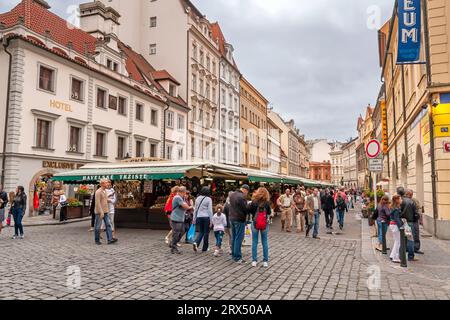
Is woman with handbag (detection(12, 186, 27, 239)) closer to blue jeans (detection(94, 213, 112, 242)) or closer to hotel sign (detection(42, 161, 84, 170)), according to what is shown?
blue jeans (detection(94, 213, 112, 242))

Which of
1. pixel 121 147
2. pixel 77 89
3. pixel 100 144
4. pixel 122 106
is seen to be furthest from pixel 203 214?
pixel 122 106

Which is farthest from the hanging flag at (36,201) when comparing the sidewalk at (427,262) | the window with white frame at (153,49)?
the window with white frame at (153,49)

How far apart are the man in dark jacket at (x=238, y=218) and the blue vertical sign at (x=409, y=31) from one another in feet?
28.9

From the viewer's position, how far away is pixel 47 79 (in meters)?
21.6

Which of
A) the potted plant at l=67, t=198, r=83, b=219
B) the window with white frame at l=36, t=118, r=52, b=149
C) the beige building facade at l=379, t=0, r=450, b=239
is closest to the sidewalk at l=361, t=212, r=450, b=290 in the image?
the beige building facade at l=379, t=0, r=450, b=239

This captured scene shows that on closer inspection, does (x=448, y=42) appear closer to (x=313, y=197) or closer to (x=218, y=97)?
(x=313, y=197)

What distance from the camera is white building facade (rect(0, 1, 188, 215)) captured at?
19.7 m

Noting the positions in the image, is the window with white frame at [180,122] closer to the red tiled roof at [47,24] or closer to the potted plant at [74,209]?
the red tiled roof at [47,24]

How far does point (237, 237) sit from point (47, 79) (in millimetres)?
18491

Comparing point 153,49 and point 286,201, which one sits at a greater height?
point 153,49

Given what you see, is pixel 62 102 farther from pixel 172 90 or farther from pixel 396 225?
pixel 396 225

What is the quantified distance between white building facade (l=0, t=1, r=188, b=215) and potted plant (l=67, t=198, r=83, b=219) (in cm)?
299
